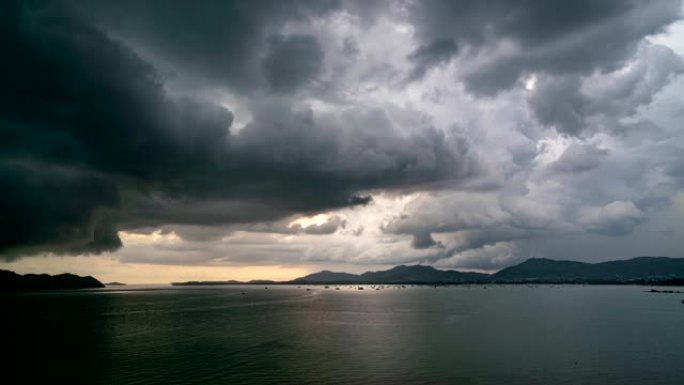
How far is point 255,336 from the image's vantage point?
95.2 meters

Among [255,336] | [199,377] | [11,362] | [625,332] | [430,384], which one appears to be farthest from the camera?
[625,332]

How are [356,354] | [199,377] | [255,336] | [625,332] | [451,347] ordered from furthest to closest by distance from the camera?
[625,332], [255,336], [451,347], [356,354], [199,377]

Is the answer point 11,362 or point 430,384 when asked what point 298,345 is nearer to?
point 430,384

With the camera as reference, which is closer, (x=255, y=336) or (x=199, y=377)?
(x=199, y=377)

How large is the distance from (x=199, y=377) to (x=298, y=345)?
2810 cm

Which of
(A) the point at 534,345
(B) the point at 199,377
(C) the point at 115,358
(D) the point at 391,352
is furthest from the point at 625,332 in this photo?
(C) the point at 115,358

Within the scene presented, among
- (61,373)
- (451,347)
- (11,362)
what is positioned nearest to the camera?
(61,373)

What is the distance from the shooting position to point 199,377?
58.1 meters

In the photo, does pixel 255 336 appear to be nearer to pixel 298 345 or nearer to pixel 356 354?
pixel 298 345

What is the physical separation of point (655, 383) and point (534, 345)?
28114mm

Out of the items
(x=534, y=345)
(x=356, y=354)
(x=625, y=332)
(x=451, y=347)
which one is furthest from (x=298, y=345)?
(x=625, y=332)

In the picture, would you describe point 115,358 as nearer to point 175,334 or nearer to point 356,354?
point 175,334

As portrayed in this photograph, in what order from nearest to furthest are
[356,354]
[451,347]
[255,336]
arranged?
[356,354], [451,347], [255,336]

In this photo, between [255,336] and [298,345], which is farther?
[255,336]
